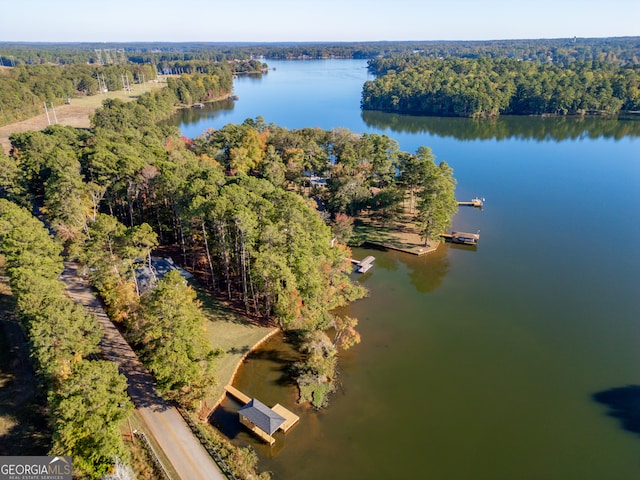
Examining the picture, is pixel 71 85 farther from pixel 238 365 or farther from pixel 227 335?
pixel 238 365

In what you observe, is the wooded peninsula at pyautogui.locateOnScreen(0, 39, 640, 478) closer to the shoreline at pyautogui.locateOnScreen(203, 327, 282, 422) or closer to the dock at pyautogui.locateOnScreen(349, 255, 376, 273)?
the shoreline at pyautogui.locateOnScreen(203, 327, 282, 422)

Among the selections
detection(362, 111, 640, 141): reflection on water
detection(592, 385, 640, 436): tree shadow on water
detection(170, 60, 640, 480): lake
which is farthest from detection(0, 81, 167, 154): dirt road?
detection(592, 385, 640, 436): tree shadow on water

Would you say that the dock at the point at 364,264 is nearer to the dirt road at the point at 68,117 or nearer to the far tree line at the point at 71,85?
the dirt road at the point at 68,117

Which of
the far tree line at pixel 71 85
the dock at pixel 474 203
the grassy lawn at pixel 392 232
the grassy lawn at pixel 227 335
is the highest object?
the far tree line at pixel 71 85

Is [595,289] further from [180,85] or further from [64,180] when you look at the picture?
[180,85]

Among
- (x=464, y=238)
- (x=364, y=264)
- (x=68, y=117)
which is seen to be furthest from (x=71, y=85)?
(x=464, y=238)

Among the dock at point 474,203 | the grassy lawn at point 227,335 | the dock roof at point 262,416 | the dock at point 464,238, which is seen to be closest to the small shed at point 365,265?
the dock at point 464,238
